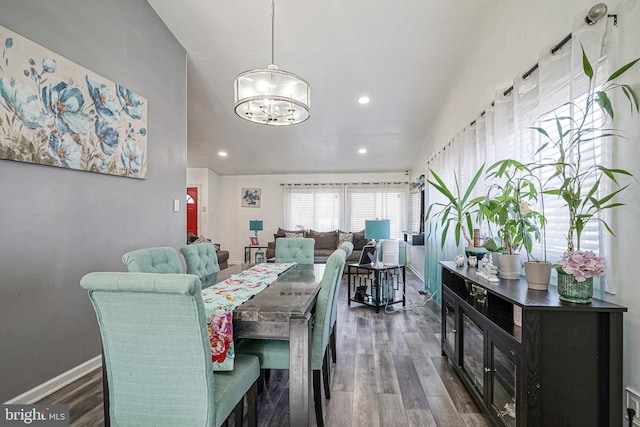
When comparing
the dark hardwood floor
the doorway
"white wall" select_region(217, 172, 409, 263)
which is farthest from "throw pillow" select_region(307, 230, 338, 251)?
the dark hardwood floor

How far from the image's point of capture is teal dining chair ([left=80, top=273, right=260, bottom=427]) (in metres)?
1.02

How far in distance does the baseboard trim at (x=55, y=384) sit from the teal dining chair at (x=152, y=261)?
1053 mm

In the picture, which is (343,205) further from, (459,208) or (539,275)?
(539,275)

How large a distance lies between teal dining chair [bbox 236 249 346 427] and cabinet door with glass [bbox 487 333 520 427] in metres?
0.92

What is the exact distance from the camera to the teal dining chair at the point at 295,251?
10.2ft

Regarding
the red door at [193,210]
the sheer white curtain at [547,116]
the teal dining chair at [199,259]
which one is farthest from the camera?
the red door at [193,210]

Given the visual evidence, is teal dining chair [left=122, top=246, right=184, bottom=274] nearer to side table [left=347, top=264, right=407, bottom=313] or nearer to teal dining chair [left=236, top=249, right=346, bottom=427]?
teal dining chair [left=236, top=249, right=346, bottom=427]

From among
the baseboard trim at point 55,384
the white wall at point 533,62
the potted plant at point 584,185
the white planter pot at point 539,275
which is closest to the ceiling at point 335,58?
the white wall at point 533,62

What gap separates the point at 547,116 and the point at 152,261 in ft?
8.65

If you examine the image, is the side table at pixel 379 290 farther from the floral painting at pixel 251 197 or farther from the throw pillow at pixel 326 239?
the floral painting at pixel 251 197

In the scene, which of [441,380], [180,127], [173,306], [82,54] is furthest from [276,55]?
[441,380]

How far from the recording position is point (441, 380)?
2.15 metres

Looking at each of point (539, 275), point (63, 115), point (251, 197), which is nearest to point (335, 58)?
point (63, 115)

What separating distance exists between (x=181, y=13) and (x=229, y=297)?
3042 mm
